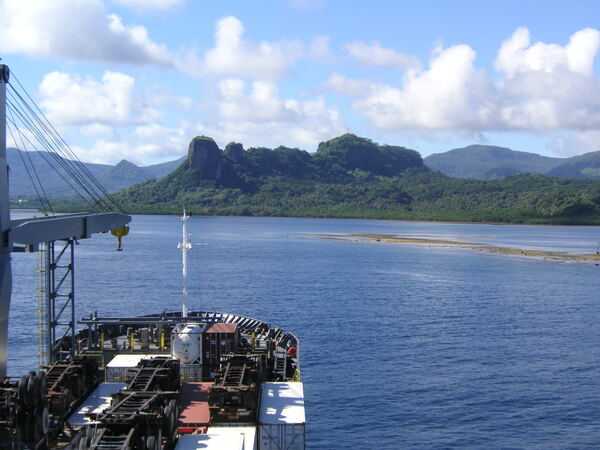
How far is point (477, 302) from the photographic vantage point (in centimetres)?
9925

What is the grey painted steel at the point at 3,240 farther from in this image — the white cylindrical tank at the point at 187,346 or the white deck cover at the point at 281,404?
the white deck cover at the point at 281,404

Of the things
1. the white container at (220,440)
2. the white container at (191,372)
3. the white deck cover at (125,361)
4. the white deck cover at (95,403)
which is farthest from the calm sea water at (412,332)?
the white container at (220,440)

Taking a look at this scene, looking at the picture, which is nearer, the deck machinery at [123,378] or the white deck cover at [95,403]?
the deck machinery at [123,378]

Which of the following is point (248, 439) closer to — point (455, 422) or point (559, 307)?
→ point (455, 422)

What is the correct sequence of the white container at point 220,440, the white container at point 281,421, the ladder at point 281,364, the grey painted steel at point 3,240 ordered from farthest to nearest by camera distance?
the ladder at point 281,364
the grey painted steel at point 3,240
the white container at point 281,421
the white container at point 220,440

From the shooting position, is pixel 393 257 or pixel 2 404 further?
pixel 393 257

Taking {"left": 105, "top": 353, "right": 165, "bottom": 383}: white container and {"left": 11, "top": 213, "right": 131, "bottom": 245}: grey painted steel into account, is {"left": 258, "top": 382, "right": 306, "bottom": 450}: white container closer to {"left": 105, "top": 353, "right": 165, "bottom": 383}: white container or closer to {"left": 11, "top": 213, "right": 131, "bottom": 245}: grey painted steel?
{"left": 105, "top": 353, "right": 165, "bottom": 383}: white container

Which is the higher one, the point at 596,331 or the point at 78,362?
the point at 78,362

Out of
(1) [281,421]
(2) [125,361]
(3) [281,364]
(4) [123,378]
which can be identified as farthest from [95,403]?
(3) [281,364]

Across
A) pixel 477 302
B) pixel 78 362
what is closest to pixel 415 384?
pixel 78 362

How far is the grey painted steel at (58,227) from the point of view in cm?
3394

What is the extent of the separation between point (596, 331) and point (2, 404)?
226 feet

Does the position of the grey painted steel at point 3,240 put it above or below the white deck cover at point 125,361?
above

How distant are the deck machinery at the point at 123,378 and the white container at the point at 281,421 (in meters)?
0.20
